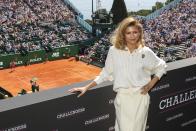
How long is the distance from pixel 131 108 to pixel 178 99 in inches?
68.1

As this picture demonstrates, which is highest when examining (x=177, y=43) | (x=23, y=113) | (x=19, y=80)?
(x=23, y=113)

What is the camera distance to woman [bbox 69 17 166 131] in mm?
4047

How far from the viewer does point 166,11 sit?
4291cm

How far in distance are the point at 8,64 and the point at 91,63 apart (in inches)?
304

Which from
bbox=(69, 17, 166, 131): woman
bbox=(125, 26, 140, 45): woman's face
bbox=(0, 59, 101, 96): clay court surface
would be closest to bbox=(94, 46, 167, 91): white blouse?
bbox=(69, 17, 166, 131): woman

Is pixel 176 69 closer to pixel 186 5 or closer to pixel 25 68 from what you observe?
pixel 25 68

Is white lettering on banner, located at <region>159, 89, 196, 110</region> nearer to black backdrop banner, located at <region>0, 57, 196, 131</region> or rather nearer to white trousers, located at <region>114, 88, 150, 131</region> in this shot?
black backdrop banner, located at <region>0, 57, 196, 131</region>

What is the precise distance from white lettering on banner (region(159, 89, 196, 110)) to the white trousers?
1.23 m

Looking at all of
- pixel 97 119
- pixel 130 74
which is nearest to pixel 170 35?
pixel 97 119

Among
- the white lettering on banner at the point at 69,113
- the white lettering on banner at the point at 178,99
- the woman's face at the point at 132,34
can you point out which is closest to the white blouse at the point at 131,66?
the woman's face at the point at 132,34

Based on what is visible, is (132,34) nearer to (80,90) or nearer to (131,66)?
(131,66)

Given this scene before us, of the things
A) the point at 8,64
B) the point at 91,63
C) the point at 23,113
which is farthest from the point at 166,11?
the point at 23,113

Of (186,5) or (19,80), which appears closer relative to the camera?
(19,80)

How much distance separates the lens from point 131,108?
13.4 ft
